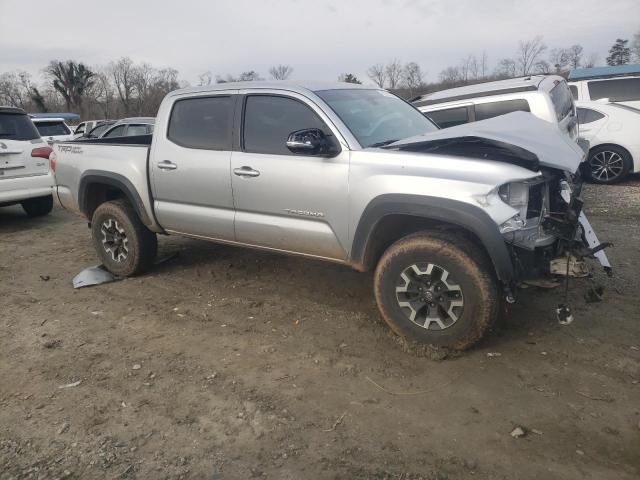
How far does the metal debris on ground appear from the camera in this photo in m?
5.26

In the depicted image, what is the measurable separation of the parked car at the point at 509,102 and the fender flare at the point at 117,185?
3.96m

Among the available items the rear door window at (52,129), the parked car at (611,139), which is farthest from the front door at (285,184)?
the rear door window at (52,129)

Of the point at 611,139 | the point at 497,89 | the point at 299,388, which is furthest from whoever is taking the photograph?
the point at 611,139

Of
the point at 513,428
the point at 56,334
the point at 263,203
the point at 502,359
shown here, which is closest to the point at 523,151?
the point at 502,359

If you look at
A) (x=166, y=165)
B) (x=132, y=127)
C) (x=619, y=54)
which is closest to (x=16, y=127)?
(x=132, y=127)

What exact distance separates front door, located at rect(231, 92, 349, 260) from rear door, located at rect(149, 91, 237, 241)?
0.56ft

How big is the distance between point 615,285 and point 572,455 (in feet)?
8.45

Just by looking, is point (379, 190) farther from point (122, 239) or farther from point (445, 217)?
point (122, 239)

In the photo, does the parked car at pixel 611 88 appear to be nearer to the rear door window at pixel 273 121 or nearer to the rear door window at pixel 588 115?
the rear door window at pixel 588 115

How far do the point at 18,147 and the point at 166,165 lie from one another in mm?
4314

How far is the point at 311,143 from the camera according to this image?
3.71m

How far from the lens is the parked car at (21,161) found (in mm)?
7613

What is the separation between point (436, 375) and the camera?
3340 mm

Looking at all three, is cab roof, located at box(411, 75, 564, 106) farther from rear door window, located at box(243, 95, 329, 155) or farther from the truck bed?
the truck bed
